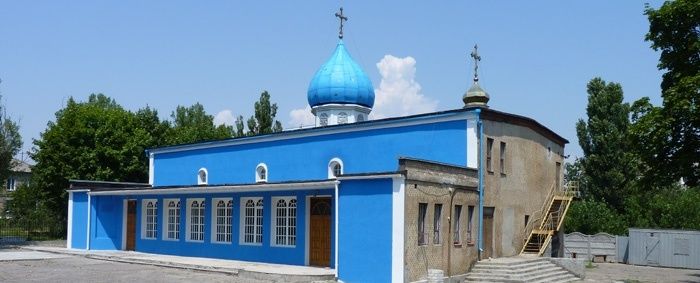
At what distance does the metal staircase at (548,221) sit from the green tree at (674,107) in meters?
3.82

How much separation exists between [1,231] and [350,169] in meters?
29.7

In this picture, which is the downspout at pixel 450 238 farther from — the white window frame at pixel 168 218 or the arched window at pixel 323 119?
the white window frame at pixel 168 218

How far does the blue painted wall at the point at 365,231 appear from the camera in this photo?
61.5ft

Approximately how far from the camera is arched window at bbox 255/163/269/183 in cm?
2786

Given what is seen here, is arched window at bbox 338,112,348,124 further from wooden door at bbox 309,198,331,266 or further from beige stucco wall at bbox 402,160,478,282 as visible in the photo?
beige stucco wall at bbox 402,160,478,282

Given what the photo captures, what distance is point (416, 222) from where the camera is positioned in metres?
19.1

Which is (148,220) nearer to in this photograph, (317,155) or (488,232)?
(317,155)

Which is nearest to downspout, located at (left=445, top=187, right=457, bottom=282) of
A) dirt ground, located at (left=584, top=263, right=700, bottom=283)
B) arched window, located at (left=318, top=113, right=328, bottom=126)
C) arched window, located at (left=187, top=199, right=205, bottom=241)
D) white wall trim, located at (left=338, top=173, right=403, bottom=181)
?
white wall trim, located at (left=338, top=173, right=403, bottom=181)

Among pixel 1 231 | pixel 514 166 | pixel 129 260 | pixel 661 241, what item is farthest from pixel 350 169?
pixel 1 231

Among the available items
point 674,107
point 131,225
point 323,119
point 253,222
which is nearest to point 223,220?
point 253,222

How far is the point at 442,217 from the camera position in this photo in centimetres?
2034

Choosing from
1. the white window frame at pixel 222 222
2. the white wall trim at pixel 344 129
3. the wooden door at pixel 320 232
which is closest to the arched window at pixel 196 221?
the white window frame at pixel 222 222

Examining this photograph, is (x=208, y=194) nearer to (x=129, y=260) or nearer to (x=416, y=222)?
(x=129, y=260)

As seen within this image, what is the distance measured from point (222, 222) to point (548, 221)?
40.2 ft
